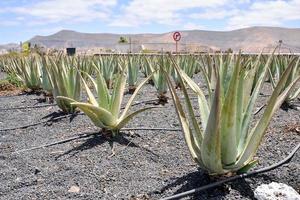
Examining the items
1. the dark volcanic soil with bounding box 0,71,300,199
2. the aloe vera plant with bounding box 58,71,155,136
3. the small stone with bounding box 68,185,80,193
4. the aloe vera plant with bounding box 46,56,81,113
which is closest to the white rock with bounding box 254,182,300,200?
the dark volcanic soil with bounding box 0,71,300,199

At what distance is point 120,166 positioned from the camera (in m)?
2.64

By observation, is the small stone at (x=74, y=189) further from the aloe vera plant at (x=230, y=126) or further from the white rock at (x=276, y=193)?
the white rock at (x=276, y=193)

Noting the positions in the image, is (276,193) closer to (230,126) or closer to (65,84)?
(230,126)

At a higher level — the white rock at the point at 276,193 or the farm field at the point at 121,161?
the white rock at the point at 276,193

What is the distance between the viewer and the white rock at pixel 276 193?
6.35 ft

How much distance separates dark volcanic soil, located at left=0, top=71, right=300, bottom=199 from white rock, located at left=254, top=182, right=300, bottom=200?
0.40 feet

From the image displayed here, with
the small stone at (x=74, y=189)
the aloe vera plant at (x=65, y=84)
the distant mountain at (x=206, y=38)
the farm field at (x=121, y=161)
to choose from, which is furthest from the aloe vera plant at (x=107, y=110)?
the distant mountain at (x=206, y=38)

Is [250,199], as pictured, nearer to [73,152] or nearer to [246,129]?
[246,129]

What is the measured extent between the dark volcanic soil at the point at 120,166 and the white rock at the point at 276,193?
12cm

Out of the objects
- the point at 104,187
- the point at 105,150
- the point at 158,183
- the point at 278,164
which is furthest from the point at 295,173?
the point at 105,150

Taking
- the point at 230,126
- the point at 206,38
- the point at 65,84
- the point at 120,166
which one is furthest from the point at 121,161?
the point at 206,38

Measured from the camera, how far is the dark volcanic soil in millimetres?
2275

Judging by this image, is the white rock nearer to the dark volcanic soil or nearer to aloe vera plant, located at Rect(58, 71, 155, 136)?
the dark volcanic soil

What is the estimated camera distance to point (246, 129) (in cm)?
225
